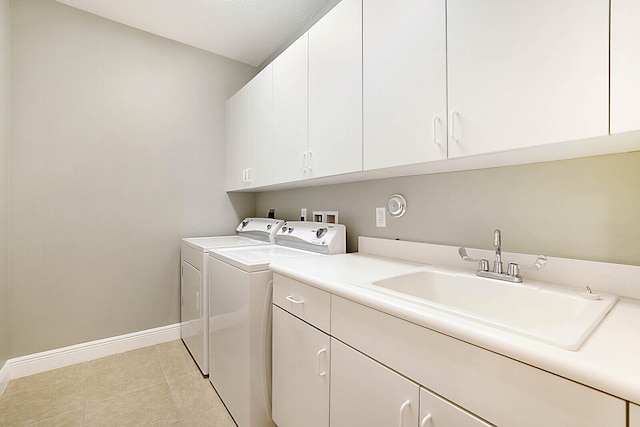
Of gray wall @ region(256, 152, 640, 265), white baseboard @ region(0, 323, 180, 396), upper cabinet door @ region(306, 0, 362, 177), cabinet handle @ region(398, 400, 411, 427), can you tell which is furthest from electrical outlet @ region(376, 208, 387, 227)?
white baseboard @ region(0, 323, 180, 396)

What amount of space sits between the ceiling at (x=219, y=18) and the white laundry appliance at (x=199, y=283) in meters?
1.61

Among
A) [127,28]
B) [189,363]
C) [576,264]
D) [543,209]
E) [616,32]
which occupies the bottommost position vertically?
[189,363]

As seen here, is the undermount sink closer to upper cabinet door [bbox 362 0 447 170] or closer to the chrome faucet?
the chrome faucet

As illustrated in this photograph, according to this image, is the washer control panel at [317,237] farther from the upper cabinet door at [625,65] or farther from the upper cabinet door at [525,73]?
the upper cabinet door at [625,65]

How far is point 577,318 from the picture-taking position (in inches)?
28.2

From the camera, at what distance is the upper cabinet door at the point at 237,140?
2451 mm

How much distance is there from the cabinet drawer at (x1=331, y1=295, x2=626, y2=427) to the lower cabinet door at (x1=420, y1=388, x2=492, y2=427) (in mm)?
17

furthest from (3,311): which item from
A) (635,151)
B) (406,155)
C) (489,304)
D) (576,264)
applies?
(635,151)

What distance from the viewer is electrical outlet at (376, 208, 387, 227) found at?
1.67m

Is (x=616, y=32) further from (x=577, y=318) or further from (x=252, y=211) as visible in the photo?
(x=252, y=211)

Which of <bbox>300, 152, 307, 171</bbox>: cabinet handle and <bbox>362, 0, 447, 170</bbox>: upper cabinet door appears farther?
<bbox>300, 152, 307, 171</bbox>: cabinet handle

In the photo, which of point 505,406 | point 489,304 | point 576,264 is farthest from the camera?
point 489,304

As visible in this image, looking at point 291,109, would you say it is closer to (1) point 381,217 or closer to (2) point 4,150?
(1) point 381,217

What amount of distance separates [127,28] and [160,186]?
1313 millimetres
